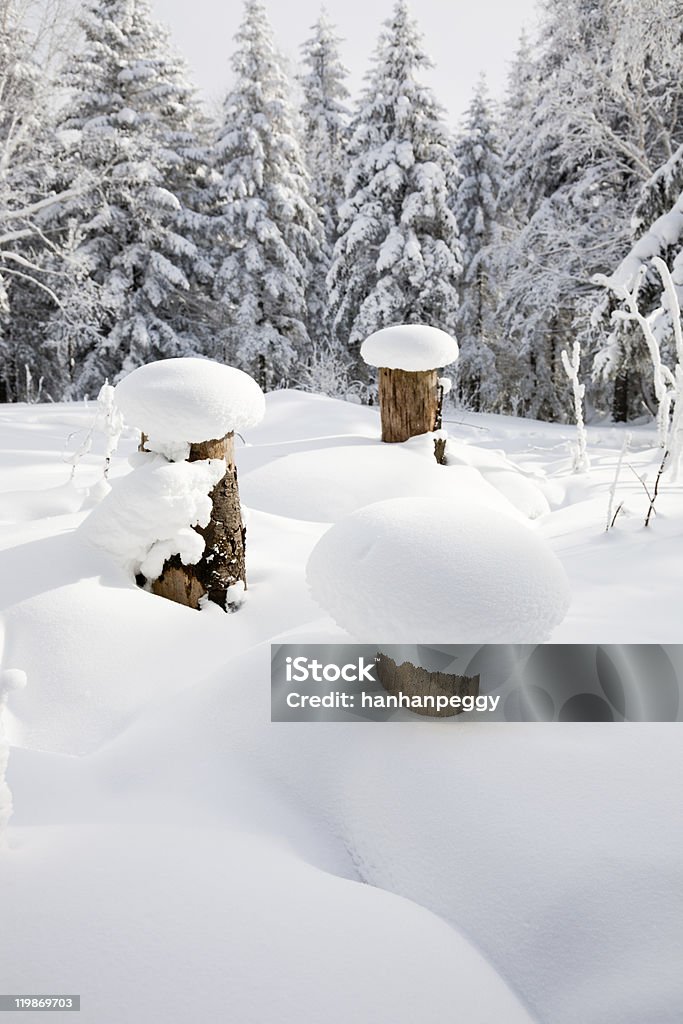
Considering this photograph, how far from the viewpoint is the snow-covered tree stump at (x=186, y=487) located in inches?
109

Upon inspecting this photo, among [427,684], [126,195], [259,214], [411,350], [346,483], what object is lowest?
[427,684]

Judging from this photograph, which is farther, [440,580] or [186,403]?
[186,403]

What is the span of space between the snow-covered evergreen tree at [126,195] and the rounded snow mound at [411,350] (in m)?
9.86

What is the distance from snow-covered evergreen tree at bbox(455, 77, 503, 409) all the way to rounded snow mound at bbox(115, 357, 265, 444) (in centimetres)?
1471

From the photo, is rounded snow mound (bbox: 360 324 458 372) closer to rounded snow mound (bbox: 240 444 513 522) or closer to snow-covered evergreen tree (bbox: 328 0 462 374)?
rounded snow mound (bbox: 240 444 513 522)

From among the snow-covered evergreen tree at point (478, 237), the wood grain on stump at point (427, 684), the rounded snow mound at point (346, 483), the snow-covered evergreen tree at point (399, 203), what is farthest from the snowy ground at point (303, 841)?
the snow-covered evergreen tree at point (478, 237)

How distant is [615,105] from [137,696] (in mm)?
14898

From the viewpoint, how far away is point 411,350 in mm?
5191

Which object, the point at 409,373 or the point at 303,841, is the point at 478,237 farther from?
the point at 303,841

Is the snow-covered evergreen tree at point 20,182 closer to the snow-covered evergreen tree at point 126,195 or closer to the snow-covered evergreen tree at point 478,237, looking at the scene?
the snow-covered evergreen tree at point 126,195

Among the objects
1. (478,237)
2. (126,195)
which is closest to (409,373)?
(126,195)

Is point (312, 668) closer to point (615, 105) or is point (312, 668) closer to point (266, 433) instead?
point (266, 433)

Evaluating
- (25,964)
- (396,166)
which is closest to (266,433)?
(25,964)

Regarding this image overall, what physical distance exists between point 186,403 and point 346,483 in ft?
6.90
